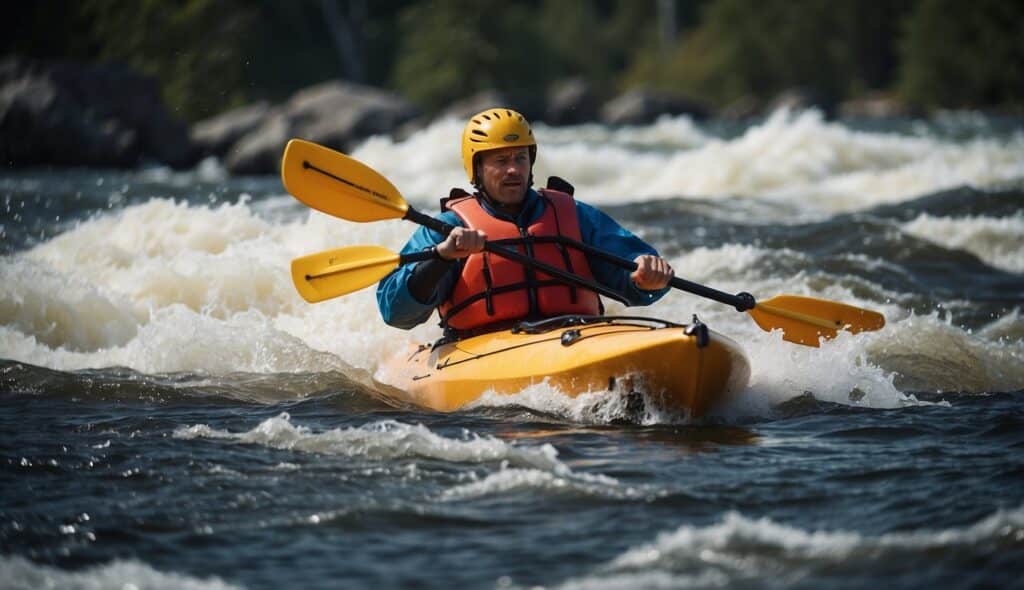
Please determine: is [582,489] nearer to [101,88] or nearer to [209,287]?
[209,287]

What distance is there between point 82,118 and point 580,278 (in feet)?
63.9

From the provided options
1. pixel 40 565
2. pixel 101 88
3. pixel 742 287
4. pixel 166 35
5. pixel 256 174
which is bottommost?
pixel 40 565

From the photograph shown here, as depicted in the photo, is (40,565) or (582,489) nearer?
(40,565)

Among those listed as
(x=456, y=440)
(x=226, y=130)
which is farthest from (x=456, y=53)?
(x=456, y=440)

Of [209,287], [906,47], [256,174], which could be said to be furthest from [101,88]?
[906,47]

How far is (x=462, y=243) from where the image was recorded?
18.3 ft

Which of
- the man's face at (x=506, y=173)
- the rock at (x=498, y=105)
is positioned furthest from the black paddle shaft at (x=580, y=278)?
the rock at (x=498, y=105)

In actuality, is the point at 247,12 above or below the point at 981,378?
above

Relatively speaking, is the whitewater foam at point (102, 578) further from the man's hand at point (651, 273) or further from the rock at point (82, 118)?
the rock at point (82, 118)

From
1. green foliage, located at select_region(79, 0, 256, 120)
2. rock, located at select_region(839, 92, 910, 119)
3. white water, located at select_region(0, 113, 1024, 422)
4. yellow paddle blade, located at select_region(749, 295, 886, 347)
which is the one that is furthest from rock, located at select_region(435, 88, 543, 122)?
yellow paddle blade, located at select_region(749, 295, 886, 347)

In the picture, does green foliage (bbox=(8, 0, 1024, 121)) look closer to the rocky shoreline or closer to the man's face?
the rocky shoreline

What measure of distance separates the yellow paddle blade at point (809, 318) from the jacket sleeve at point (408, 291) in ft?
4.65

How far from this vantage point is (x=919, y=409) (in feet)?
18.7

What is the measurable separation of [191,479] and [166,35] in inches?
1227
